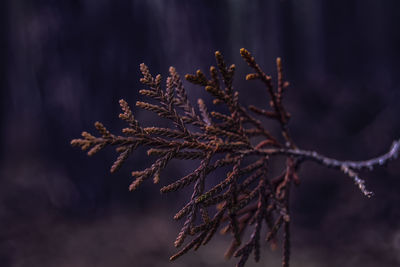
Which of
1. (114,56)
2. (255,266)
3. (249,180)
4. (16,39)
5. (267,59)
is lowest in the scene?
(255,266)

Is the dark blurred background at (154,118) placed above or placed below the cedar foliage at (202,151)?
above

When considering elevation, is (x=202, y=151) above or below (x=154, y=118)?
below

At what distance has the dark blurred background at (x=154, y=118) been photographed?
5012mm

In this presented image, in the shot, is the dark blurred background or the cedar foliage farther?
the dark blurred background

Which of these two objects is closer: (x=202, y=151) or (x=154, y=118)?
(x=202, y=151)

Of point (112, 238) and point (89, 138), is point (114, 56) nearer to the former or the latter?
→ point (112, 238)

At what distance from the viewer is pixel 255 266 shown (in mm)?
4492

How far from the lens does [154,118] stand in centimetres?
571

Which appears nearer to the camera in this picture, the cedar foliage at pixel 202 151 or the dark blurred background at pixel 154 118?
the cedar foliage at pixel 202 151

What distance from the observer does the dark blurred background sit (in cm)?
501

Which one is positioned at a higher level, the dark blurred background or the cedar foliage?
the dark blurred background

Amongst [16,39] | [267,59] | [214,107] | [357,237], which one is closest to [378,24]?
[267,59]

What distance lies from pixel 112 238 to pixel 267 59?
169 inches

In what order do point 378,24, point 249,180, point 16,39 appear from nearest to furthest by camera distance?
point 249,180 < point 378,24 < point 16,39
